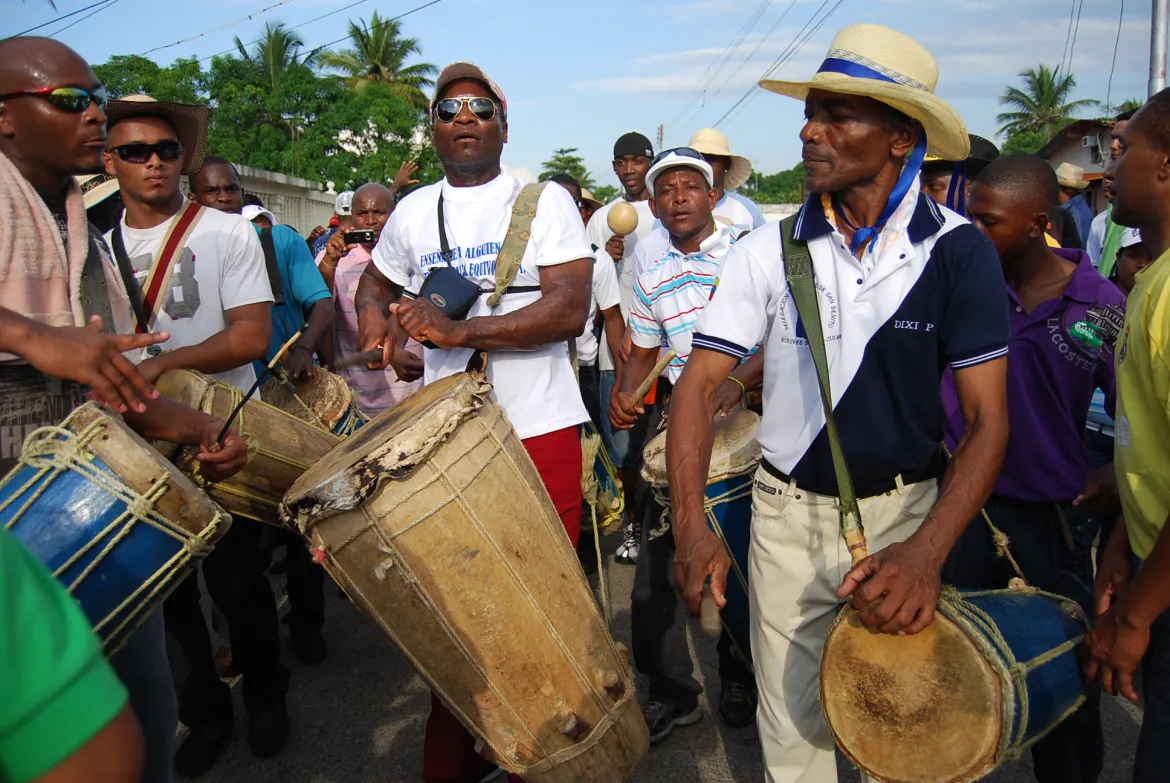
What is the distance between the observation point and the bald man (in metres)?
1.94

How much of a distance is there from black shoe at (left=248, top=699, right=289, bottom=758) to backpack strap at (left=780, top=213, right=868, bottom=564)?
8.17 ft

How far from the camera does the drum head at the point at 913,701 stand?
78.7 inches

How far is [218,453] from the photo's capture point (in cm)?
261

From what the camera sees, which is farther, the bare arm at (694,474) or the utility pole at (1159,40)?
the utility pole at (1159,40)

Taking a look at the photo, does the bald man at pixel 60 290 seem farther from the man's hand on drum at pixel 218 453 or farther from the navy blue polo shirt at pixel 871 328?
the navy blue polo shirt at pixel 871 328

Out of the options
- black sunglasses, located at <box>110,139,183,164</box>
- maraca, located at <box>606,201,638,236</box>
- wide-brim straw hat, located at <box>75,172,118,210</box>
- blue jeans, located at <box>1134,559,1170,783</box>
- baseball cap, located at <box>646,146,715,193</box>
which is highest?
black sunglasses, located at <box>110,139,183,164</box>

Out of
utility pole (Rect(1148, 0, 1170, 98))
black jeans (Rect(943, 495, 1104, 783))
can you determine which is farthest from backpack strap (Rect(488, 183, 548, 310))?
utility pole (Rect(1148, 0, 1170, 98))

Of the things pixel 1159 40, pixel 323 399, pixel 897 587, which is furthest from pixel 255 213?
pixel 1159 40

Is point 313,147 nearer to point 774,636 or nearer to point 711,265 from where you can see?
point 711,265

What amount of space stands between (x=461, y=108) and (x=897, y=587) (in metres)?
2.08

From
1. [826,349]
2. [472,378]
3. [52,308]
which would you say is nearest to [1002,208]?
[826,349]

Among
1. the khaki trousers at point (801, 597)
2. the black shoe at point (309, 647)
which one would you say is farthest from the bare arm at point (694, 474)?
the black shoe at point (309, 647)

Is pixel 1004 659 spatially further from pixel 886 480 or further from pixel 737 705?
pixel 737 705

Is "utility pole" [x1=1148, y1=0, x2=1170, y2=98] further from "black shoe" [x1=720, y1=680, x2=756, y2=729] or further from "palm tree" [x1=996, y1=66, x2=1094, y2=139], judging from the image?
"palm tree" [x1=996, y1=66, x2=1094, y2=139]
